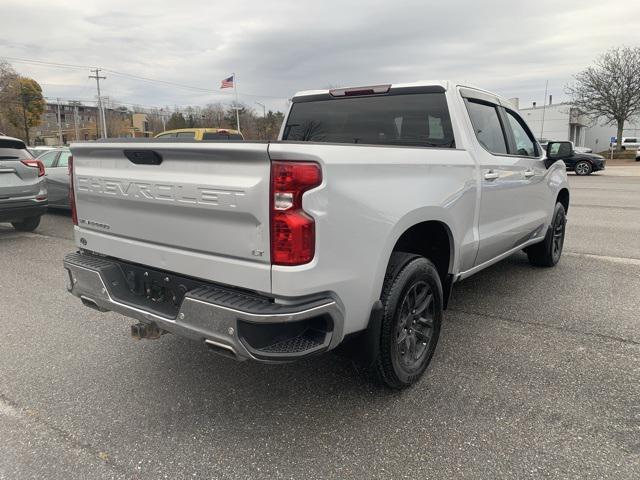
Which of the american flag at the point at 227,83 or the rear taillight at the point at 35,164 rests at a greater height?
the american flag at the point at 227,83

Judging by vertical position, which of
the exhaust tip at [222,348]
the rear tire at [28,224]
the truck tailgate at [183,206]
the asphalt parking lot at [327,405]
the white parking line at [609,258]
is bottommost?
the asphalt parking lot at [327,405]

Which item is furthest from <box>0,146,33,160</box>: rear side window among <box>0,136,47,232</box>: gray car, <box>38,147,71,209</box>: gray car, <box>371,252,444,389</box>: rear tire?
<box>371,252,444,389</box>: rear tire

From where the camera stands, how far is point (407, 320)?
3045 mm

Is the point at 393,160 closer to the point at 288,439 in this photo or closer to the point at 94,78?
the point at 288,439

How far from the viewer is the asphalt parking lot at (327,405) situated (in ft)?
8.06

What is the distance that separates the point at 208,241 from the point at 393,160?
110 cm

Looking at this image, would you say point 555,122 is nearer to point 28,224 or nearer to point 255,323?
point 28,224

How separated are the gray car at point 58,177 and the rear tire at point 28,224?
1.34 metres

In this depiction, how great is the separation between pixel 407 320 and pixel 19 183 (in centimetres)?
741

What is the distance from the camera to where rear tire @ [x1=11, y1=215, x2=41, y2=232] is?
29.7ft

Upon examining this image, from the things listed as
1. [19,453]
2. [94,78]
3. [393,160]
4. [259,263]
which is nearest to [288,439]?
[259,263]

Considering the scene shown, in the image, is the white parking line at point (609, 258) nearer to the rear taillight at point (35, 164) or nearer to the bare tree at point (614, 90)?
the rear taillight at point (35, 164)

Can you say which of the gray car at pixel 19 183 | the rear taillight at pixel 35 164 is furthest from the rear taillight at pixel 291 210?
the rear taillight at pixel 35 164

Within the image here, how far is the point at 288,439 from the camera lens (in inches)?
105
